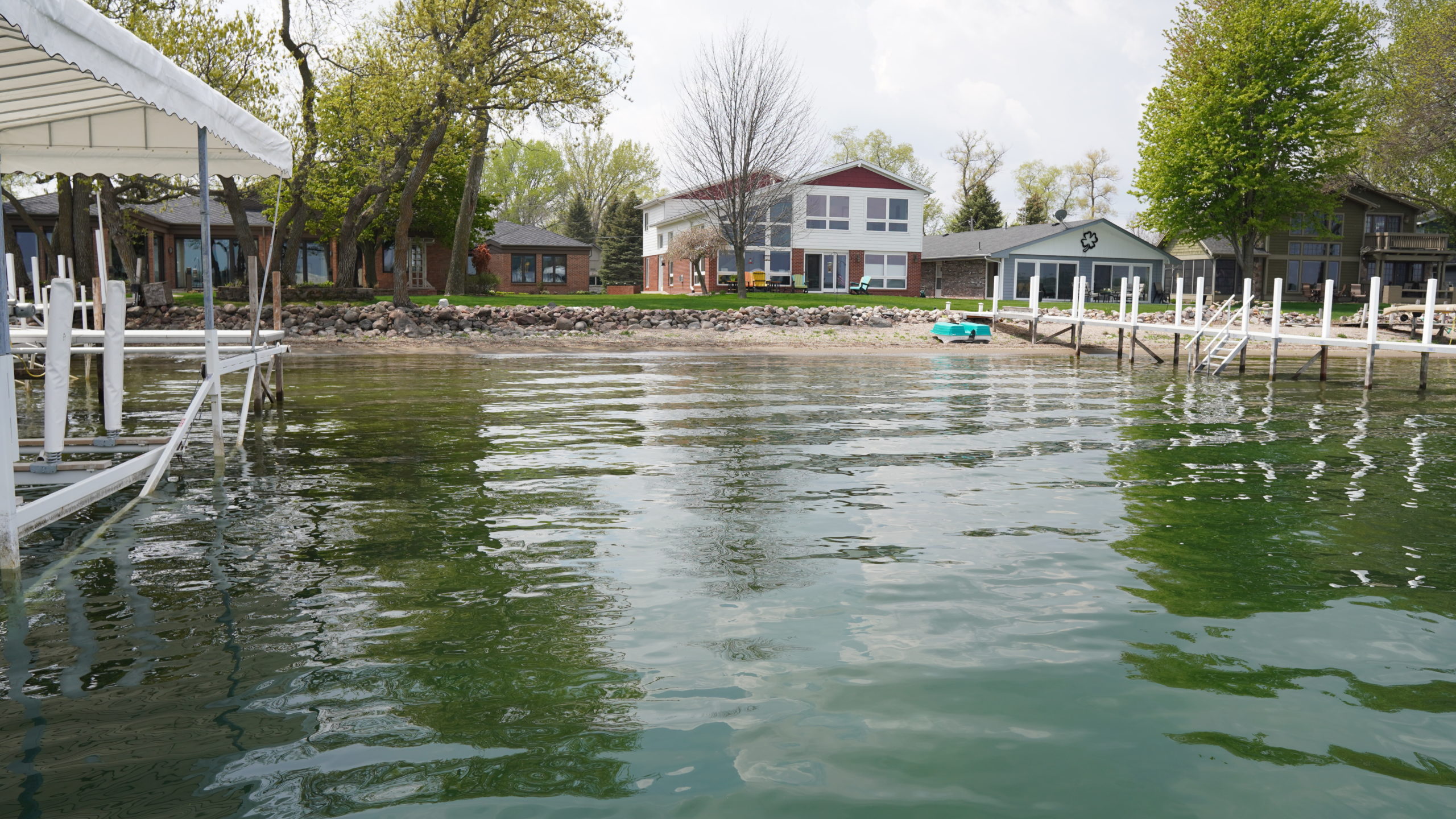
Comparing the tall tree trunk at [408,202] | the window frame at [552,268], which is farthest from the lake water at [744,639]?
the window frame at [552,268]

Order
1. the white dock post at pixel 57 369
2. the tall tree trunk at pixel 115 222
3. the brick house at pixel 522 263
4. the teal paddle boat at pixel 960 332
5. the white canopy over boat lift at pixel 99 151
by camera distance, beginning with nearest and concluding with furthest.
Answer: the white canopy over boat lift at pixel 99 151
the white dock post at pixel 57 369
the tall tree trunk at pixel 115 222
the teal paddle boat at pixel 960 332
the brick house at pixel 522 263

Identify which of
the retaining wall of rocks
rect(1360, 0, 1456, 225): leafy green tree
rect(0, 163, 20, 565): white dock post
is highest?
rect(1360, 0, 1456, 225): leafy green tree

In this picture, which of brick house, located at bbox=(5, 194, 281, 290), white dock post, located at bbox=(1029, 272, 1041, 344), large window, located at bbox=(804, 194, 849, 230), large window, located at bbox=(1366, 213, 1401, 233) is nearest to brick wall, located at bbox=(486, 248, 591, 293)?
brick house, located at bbox=(5, 194, 281, 290)

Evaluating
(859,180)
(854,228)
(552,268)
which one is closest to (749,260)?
(854,228)

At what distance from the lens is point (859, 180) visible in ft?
169

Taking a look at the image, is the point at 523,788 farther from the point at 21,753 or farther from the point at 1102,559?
the point at 1102,559

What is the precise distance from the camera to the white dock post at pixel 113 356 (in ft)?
26.5

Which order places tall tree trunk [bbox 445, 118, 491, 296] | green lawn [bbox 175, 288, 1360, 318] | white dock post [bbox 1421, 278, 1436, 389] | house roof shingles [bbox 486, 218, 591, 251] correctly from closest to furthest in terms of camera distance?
white dock post [bbox 1421, 278, 1436, 389] → green lawn [bbox 175, 288, 1360, 318] → tall tree trunk [bbox 445, 118, 491, 296] → house roof shingles [bbox 486, 218, 591, 251]

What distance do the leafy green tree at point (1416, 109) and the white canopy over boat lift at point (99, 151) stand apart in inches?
1973

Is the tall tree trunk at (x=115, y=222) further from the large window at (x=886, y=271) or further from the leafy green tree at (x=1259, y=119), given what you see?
the leafy green tree at (x=1259, y=119)

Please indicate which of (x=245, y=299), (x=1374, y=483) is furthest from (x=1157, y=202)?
(x=1374, y=483)

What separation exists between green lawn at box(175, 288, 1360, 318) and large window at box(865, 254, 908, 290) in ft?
19.2

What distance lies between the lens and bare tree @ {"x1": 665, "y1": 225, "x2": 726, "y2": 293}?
46875 millimetres

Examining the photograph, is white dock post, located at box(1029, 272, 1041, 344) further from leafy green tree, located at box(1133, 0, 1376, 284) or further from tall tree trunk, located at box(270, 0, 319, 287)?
tall tree trunk, located at box(270, 0, 319, 287)
